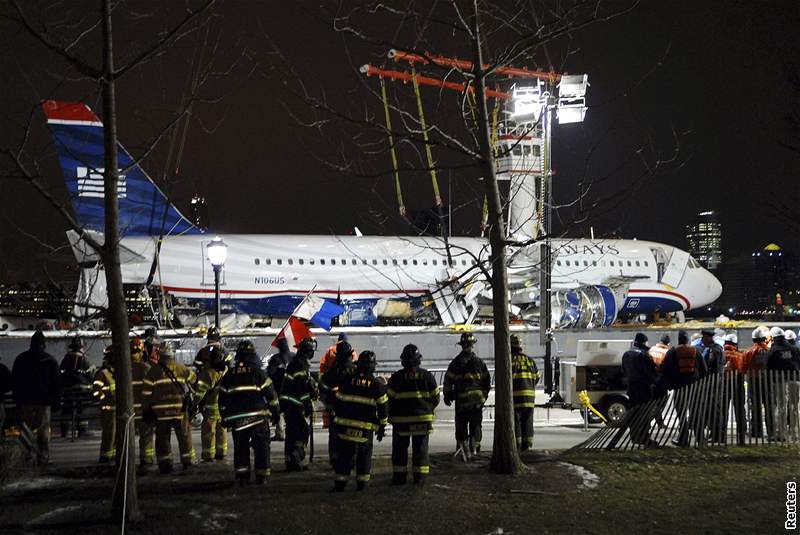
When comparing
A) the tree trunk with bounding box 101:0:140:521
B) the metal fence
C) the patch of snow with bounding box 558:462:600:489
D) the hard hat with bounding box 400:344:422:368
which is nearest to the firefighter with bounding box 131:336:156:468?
the tree trunk with bounding box 101:0:140:521

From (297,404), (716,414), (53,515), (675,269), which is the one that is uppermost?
(675,269)

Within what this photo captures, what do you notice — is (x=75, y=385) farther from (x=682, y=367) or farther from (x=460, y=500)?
(x=682, y=367)

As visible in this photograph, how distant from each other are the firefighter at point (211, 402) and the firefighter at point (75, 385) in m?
4.41

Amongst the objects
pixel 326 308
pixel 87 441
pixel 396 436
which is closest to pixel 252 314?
pixel 326 308

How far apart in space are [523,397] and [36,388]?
7.08 metres

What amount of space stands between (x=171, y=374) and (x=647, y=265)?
29.7 meters

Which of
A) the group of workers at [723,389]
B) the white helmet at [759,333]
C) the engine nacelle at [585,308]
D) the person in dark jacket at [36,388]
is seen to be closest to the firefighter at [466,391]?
the group of workers at [723,389]

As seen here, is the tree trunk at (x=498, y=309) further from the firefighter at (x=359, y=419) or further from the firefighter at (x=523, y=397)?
the firefighter at (x=523, y=397)

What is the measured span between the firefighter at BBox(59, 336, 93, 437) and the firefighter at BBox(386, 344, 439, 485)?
301 inches

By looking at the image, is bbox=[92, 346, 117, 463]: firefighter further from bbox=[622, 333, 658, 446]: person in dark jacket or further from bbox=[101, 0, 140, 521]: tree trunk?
bbox=[622, 333, 658, 446]: person in dark jacket

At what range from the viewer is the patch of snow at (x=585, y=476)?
10.1m

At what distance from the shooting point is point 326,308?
62.0 feet

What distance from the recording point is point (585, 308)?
3212 cm

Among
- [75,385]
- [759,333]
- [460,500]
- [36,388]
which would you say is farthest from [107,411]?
[759,333]
